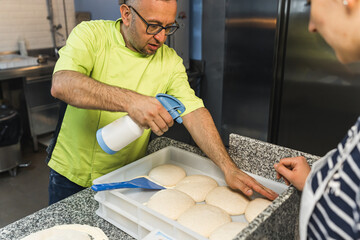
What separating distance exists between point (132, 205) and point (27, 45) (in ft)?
11.9

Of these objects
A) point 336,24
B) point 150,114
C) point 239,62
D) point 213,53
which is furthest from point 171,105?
point 213,53

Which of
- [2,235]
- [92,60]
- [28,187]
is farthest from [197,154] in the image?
[28,187]

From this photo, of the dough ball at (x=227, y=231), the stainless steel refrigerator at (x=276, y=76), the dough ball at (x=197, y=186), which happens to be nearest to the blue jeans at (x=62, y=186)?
the dough ball at (x=197, y=186)

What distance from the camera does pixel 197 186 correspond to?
1192mm

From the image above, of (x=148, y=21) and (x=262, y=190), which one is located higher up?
(x=148, y=21)

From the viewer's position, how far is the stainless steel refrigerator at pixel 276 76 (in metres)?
2.68

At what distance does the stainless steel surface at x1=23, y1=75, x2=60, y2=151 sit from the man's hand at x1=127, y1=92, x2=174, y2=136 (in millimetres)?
2877

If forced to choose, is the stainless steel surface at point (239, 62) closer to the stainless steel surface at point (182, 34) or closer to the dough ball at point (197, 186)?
the stainless steel surface at point (182, 34)

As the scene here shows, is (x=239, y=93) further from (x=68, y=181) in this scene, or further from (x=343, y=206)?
(x=343, y=206)

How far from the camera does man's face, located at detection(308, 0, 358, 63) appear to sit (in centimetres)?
60

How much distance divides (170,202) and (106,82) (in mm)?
589

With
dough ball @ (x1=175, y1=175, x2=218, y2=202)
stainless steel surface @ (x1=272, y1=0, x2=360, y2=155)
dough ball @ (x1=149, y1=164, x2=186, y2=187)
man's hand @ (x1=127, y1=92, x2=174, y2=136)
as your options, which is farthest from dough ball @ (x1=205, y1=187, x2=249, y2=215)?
stainless steel surface @ (x1=272, y1=0, x2=360, y2=155)

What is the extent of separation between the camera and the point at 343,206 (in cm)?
64

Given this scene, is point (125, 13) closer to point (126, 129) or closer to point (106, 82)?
point (106, 82)
